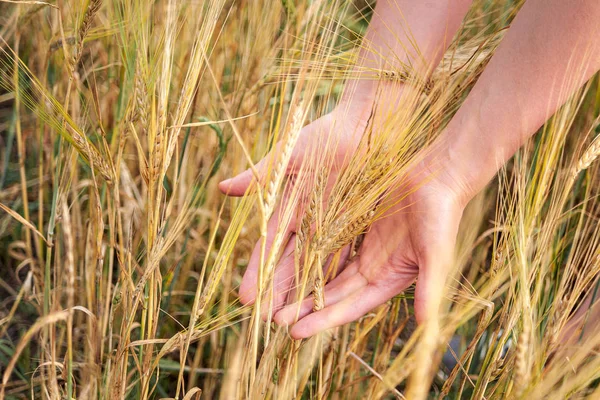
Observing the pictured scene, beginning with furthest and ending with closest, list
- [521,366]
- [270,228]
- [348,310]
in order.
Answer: [270,228], [348,310], [521,366]

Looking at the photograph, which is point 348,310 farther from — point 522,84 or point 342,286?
point 522,84

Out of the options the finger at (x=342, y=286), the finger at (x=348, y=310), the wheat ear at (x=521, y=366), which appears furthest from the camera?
the finger at (x=342, y=286)

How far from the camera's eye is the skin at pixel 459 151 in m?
0.76

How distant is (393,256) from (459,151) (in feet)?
0.67

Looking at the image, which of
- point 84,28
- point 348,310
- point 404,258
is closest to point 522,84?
point 404,258

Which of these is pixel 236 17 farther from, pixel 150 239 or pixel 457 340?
pixel 457 340

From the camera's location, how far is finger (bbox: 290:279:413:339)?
686 mm

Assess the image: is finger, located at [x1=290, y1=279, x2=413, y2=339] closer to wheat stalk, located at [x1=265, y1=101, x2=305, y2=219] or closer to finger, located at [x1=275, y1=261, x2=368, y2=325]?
finger, located at [x1=275, y1=261, x2=368, y2=325]

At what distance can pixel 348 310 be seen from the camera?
0.81 meters

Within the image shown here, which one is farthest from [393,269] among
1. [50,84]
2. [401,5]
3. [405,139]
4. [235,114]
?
[50,84]

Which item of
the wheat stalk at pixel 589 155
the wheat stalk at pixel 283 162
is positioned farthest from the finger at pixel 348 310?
the wheat stalk at pixel 589 155

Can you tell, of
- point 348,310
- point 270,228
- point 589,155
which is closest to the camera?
point 589,155

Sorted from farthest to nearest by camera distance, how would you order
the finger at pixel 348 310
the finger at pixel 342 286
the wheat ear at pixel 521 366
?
the finger at pixel 342 286
the finger at pixel 348 310
the wheat ear at pixel 521 366

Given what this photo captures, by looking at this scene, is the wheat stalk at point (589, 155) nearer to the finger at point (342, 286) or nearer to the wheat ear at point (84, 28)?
the finger at point (342, 286)
